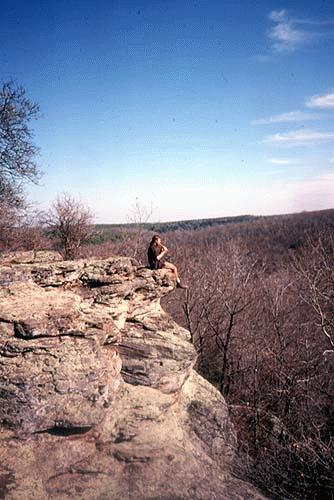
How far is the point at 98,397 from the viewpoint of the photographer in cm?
691

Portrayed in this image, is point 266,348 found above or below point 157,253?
below

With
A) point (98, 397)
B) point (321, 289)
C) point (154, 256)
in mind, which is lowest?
point (98, 397)

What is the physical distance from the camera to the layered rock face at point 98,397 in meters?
6.15

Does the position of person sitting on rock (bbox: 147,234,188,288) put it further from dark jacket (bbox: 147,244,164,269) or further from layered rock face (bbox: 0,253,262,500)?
layered rock face (bbox: 0,253,262,500)

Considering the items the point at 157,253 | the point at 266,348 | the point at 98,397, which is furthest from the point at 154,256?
the point at 266,348

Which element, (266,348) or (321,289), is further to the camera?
(266,348)

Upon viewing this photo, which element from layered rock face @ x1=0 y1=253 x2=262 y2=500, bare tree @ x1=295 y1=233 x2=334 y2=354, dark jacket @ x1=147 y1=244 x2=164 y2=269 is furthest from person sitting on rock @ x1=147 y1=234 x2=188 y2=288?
bare tree @ x1=295 y1=233 x2=334 y2=354

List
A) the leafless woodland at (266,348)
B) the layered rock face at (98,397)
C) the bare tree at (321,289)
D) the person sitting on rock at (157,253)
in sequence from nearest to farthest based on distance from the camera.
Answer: the layered rock face at (98,397) < the person sitting on rock at (157,253) < the bare tree at (321,289) < the leafless woodland at (266,348)

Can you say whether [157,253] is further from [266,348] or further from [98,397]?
[266,348]

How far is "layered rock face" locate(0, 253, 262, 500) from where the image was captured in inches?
242

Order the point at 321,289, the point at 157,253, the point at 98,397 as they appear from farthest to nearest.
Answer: the point at 321,289 → the point at 157,253 → the point at 98,397

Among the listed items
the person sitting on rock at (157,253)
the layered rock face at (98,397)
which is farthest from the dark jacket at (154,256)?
the layered rock face at (98,397)

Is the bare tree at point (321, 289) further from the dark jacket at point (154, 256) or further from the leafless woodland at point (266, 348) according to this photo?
the dark jacket at point (154, 256)

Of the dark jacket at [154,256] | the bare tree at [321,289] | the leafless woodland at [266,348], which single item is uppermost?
the dark jacket at [154,256]
